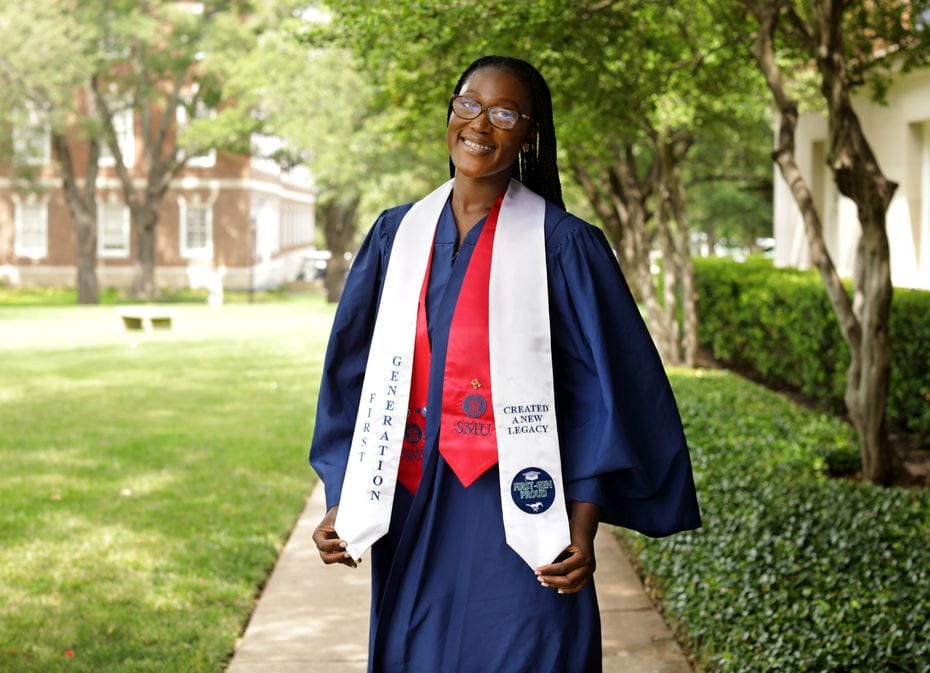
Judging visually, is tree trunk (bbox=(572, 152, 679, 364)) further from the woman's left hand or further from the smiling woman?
the woman's left hand

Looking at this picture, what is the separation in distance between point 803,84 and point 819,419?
23.7 feet

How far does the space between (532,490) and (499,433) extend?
140 millimetres

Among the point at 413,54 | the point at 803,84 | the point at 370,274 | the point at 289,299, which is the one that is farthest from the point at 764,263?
the point at 289,299

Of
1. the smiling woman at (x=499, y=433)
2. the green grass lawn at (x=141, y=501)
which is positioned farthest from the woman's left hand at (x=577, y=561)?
the green grass lawn at (x=141, y=501)

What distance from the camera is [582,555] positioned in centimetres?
285

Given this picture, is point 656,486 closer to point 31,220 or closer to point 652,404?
point 652,404

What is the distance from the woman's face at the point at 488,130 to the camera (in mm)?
3047

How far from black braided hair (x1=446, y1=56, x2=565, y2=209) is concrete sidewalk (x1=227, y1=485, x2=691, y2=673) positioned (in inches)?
99.5

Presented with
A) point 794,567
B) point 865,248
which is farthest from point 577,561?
point 865,248

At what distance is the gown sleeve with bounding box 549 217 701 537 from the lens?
2914 millimetres

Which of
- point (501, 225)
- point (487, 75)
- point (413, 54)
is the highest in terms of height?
point (413, 54)

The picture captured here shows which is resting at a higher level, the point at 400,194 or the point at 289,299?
the point at 400,194

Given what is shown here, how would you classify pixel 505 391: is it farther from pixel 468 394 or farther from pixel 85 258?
pixel 85 258

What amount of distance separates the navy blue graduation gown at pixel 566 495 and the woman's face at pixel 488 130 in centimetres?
15
